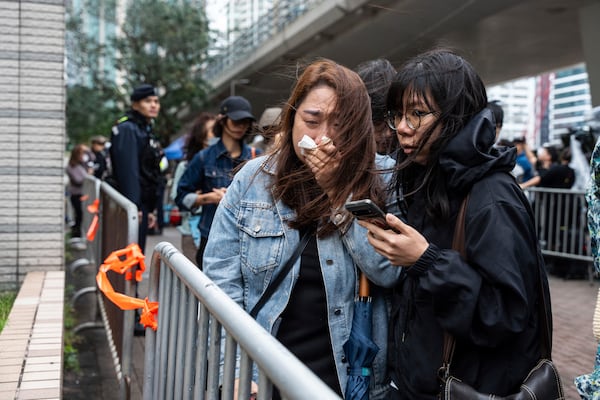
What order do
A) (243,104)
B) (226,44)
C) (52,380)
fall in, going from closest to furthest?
(52,380)
(243,104)
(226,44)

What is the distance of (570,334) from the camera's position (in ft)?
19.9

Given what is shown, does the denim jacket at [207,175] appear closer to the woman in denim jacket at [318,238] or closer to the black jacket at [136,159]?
the black jacket at [136,159]

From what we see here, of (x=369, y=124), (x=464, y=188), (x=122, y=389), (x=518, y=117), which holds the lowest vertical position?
(x=122, y=389)

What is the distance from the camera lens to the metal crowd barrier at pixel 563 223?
9.02m

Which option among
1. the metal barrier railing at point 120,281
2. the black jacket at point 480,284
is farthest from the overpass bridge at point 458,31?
the black jacket at point 480,284

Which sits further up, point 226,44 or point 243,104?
point 226,44

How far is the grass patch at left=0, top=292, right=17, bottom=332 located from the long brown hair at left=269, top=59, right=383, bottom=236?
2.43 metres

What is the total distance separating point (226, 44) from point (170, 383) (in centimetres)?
2795

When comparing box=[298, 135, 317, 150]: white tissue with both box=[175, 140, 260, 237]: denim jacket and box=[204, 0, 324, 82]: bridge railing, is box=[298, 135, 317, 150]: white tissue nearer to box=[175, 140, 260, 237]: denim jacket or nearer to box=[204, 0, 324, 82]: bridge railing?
box=[175, 140, 260, 237]: denim jacket

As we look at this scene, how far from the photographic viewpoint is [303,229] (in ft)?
7.18

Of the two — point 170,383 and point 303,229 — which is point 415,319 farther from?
point 170,383

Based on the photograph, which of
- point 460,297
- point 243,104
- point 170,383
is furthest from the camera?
point 243,104

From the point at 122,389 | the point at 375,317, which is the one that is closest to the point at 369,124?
the point at 375,317

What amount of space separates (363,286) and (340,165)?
0.40 m
